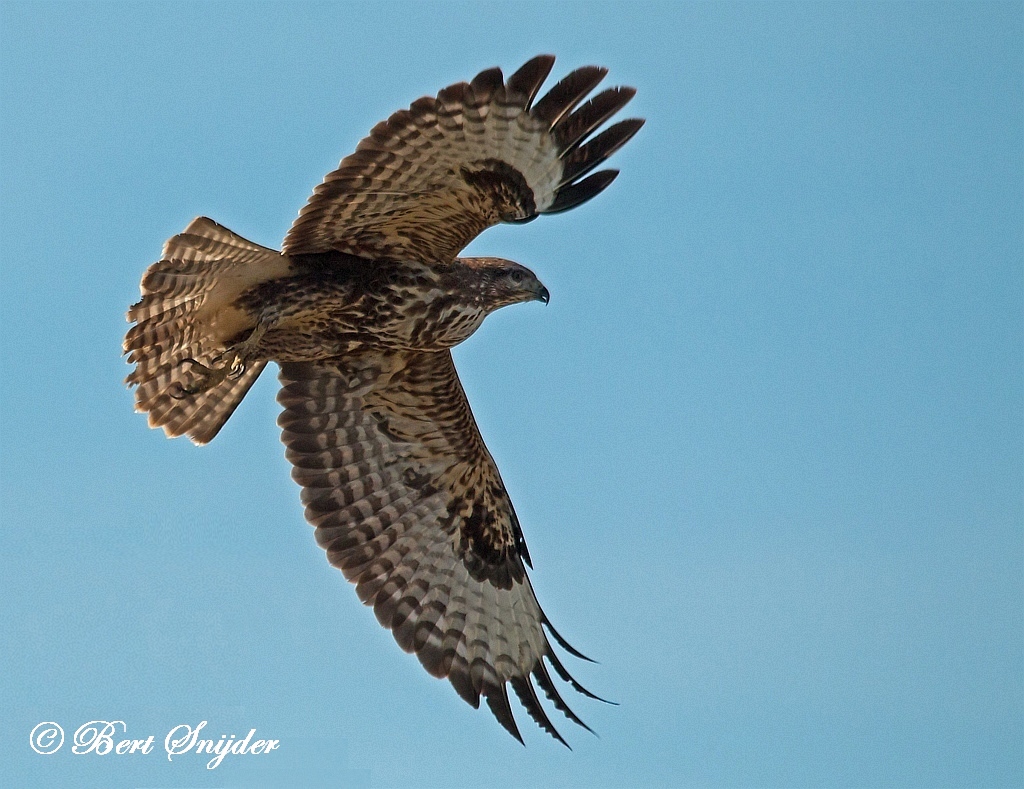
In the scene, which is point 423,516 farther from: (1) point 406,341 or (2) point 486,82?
(2) point 486,82

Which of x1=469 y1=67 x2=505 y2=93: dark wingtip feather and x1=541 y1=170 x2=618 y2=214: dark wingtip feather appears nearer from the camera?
x1=469 y1=67 x2=505 y2=93: dark wingtip feather

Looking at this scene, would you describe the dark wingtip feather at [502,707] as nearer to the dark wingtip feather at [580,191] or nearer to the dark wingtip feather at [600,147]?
the dark wingtip feather at [580,191]

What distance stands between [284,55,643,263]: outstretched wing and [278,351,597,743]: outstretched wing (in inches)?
43.6

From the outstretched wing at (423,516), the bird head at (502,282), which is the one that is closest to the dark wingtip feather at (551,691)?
the outstretched wing at (423,516)

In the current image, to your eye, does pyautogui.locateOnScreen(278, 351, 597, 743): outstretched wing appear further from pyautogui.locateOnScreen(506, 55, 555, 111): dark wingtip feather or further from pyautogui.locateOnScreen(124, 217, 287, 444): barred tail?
pyautogui.locateOnScreen(506, 55, 555, 111): dark wingtip feather

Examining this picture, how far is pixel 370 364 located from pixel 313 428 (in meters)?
0.55

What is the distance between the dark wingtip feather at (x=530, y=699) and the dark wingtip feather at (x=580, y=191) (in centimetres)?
298

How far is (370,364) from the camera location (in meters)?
9.23

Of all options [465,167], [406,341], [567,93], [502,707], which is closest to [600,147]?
[567,93]

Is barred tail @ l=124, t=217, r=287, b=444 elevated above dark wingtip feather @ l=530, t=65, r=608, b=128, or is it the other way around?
dark wingtip feather @ l=530, t=65, r=608, b=128

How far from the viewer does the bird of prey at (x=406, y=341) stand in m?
7.78

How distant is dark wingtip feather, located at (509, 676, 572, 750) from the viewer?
9.07 m

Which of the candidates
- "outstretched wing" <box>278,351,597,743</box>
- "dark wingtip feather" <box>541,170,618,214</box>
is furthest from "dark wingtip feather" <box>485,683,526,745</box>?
"dark wingtip feather" <box>541,170,618,214</box>

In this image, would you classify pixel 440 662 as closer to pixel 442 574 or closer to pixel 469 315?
pixel 442 574
